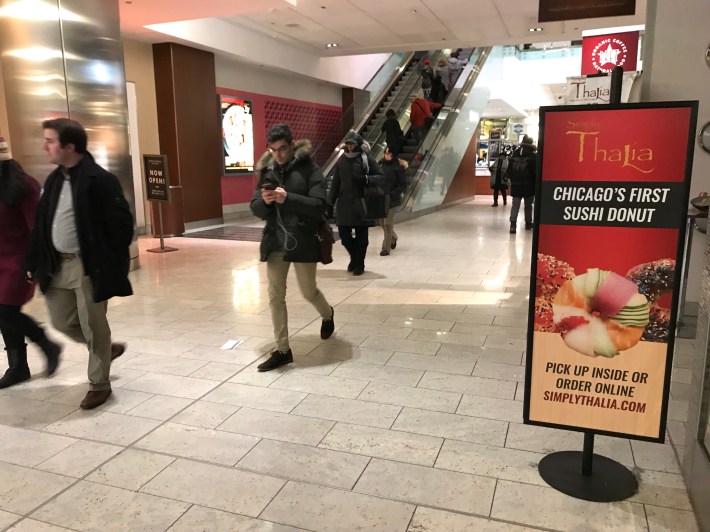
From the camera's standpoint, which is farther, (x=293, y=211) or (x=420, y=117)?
(x=420, y=117)

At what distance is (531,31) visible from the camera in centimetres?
1075

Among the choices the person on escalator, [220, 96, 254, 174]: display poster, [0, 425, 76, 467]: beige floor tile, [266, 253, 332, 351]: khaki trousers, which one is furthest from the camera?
the person on escalator

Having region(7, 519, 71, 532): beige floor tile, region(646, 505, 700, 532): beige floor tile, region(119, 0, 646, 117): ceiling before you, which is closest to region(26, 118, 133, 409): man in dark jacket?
region(7, 519, 71, 532): beige floor tile

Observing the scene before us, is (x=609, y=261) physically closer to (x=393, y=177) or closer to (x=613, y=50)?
(x=393, y=177)

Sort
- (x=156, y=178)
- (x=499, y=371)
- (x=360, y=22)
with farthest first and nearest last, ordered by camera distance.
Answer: (x=360, y=22)
(x=156, y=178)
(x=499, y=371)

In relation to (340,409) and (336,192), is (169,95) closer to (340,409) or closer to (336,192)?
(336,192)

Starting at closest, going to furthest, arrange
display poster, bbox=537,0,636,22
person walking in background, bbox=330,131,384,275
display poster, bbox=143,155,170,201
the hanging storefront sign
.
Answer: display poster, bbox=537,0,636,22, the hanging storefront sign, person walking in background, bbox=330,131,384,275, display poster, bbox=143,155,170,201

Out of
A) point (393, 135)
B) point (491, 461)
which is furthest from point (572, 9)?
point (393, 135)

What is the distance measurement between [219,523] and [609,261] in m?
1.77

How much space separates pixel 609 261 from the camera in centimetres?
209

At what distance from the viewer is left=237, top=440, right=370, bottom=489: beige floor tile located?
8.10 feet

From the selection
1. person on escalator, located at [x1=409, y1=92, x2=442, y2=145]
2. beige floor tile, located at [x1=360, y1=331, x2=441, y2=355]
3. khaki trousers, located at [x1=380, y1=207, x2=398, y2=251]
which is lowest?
beige floor tile, located at [x1=360, y1=331, x2=441, y2=355]

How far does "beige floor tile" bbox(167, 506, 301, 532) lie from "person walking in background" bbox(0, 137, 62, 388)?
1870 millimetres

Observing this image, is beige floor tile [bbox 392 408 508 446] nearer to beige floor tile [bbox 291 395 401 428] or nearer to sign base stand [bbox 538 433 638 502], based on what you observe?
beige floor tile [bbox 291 395 401 428]
